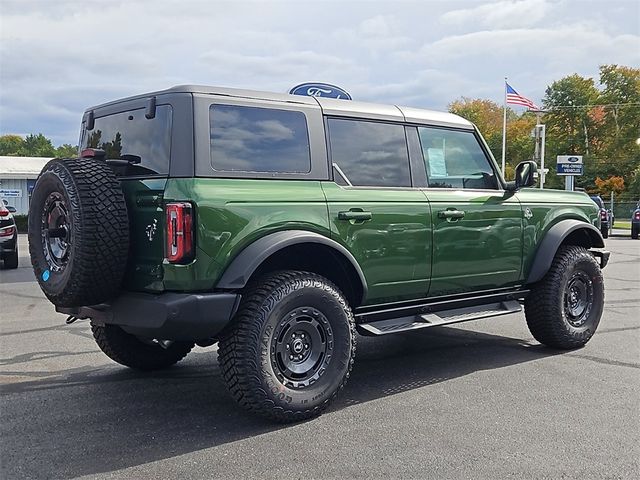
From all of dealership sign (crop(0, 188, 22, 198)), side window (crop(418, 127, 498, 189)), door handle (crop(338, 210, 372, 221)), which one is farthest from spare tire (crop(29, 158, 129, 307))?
dealership sign (crop(0, 188, 22, 198))

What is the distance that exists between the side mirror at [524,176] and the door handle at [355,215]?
1789 millimetres

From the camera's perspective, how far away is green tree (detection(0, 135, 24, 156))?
89675 millimetres

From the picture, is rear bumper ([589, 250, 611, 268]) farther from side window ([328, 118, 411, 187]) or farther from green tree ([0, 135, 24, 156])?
green tree ([0, 135, 24, 156])

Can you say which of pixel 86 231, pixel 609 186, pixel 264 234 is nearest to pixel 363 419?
pixel 264 234

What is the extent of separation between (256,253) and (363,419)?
127cm

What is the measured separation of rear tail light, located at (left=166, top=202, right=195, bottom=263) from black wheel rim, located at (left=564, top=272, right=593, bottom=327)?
3779mm

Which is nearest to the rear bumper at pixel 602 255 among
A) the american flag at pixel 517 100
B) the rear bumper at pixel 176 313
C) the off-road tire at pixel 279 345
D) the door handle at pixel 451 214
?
the door handle at pixel 451 214

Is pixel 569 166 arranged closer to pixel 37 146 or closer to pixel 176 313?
pixel 176 313

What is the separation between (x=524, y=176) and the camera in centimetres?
553

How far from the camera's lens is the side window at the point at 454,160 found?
17.0 feet

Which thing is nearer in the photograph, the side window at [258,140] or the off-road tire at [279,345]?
the off-road tire at [279,345]

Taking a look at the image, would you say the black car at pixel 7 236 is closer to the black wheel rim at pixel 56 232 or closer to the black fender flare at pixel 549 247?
the black wheel rim at pixel 56 232

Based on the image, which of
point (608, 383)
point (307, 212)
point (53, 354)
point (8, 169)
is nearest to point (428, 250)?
point (307, 212)

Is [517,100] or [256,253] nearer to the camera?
[256,253]
